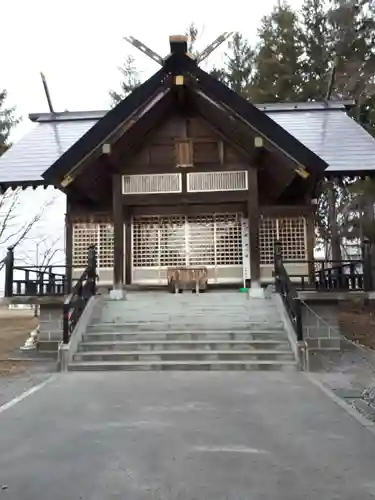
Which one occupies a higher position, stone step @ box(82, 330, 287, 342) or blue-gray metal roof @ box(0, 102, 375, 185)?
blue-gray metal roof @ box(0, 102, 375, 185)

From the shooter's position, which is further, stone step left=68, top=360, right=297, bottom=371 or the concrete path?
stone step left=68, top=360, right=297, bottom=371

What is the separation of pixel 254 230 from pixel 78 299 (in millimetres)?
4941

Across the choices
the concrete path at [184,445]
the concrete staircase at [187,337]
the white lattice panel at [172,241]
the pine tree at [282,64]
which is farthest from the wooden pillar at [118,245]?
the pine tree at [282,64]

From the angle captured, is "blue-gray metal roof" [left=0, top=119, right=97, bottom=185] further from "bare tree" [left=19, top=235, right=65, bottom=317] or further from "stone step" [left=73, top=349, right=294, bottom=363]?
"bare tree" [left=19, top=235, right=65, bottom=317]

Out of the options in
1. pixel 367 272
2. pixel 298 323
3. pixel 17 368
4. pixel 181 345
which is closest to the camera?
pixel 298 323

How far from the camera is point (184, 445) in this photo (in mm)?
4922

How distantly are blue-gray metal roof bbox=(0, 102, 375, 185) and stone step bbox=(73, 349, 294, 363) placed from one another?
635 centimetres

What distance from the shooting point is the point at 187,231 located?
16.1 metres

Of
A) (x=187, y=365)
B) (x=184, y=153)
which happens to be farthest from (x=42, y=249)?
(x=187, y=365)

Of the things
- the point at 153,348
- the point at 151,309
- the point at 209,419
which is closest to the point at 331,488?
the point at 209,419

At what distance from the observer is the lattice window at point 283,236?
15.5 meters

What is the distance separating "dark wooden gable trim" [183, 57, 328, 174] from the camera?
1263 cm

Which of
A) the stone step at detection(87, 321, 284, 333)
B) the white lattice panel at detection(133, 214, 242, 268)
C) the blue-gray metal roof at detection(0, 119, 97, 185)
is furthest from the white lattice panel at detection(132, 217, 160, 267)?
the stone step at detection(87, 321, 284, 333)

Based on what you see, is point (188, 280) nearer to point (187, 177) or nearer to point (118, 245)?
point (118, 245)
